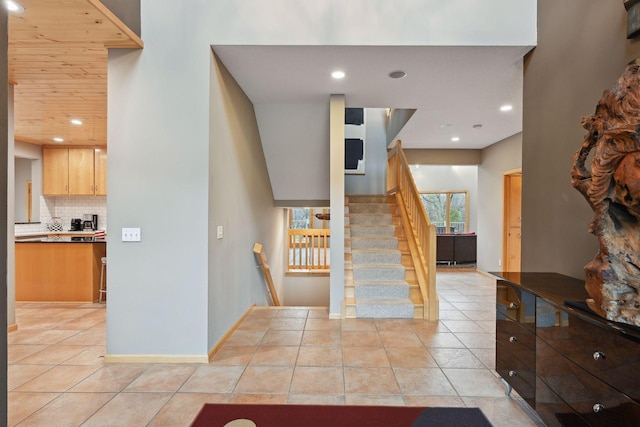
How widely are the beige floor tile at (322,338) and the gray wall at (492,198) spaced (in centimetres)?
470

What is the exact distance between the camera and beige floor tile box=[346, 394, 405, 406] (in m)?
2.25

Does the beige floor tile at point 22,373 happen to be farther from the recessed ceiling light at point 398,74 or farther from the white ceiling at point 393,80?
the recessed ceiling light at point 398,74

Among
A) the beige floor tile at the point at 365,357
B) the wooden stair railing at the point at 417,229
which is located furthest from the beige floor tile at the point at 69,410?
the wooden stair railing at the point at 417,229

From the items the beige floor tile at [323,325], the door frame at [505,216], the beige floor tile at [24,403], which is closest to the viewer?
the beige floor tile at [24,403]

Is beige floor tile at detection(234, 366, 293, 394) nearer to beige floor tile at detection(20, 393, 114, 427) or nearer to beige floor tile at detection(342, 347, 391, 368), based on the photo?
beige floor tile at detection(342, 347, 391, 368)

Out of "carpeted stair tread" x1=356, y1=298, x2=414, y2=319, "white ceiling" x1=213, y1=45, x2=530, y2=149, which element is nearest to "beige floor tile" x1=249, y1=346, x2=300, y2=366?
"carpeted stair tread" x1=356, y1=298, x2=414, y2=319

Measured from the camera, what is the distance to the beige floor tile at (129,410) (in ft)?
6.76

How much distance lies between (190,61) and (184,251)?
167 cm

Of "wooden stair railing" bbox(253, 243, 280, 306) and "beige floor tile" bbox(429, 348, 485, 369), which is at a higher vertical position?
"wooden stair railing" bbox(253, 243, 280, 306)

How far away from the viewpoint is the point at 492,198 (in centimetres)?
693

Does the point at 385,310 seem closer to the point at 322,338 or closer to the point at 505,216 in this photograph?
the point at 322,338

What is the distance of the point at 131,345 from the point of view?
288 centimetres

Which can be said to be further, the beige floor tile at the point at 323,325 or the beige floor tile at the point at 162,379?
the beige floor tile at the point at 323,325

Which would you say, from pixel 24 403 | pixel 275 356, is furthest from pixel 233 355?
pixel 24 403
